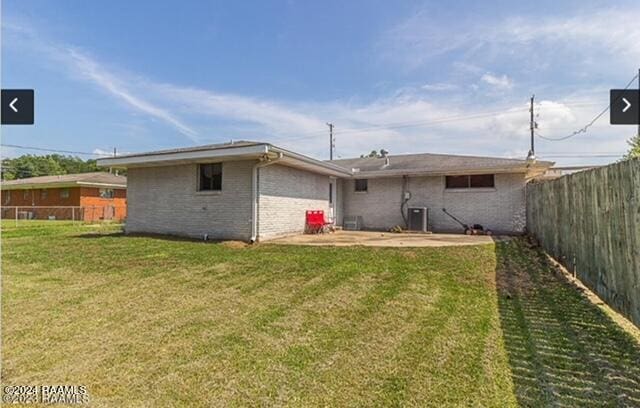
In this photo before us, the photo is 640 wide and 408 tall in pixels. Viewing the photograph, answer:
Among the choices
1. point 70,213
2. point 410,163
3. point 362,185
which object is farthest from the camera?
point 70,213

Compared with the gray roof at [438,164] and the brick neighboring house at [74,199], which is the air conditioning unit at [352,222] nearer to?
the gray roof at [438,164]

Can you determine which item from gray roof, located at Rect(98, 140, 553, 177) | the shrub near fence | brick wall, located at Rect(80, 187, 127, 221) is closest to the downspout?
gray roof, located at Rect(98, 140, 553, 177)

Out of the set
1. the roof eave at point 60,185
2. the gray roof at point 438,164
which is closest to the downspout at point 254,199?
the gray roof at point 438,164

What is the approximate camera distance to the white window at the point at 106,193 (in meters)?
25.0

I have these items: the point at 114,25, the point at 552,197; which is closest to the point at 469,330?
the point at 552,197

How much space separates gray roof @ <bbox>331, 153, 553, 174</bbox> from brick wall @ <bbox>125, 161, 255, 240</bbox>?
21.5 feet

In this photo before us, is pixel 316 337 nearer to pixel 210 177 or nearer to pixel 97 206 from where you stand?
pixel 210 177

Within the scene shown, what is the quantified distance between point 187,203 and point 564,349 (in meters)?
10.8

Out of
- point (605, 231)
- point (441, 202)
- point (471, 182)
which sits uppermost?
point (471, 182)

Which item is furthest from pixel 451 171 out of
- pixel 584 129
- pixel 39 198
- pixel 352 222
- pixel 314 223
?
pixel 39 198

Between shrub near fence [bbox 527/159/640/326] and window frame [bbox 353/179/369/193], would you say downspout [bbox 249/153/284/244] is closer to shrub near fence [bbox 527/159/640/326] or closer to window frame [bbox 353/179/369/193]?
window frame [bbox 353/179/369/193]

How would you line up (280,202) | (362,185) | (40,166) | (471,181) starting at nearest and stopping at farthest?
(280,202) → (471,181) → (362,185) → (40,166)

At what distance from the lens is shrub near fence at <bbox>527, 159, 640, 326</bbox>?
3344 millimetres

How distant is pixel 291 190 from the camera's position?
12.0 meters
